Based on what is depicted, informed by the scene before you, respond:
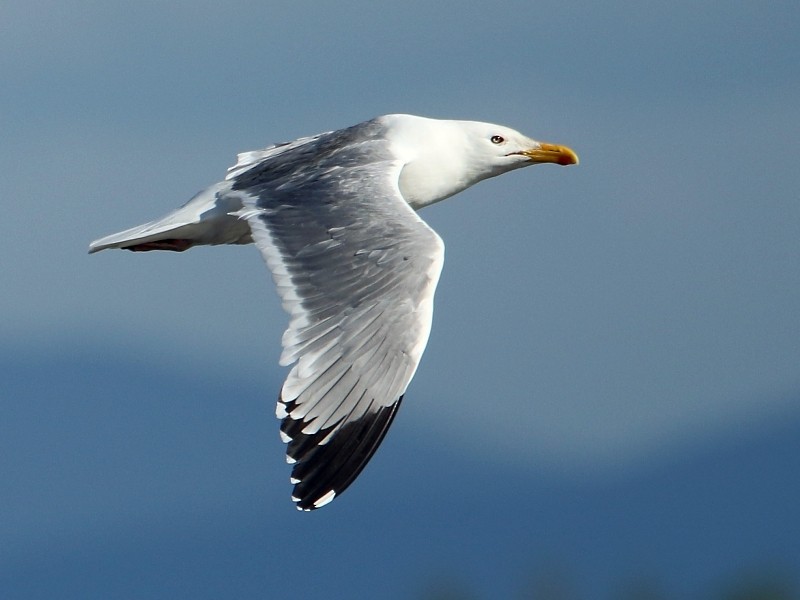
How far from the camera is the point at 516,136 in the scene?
6.56 meters

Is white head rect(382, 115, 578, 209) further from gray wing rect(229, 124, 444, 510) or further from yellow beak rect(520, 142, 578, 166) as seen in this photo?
gray wing rect(229, 124, 444, 510)

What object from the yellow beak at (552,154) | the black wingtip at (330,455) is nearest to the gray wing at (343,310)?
the black wingtip at (330,455)

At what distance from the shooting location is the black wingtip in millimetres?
4723

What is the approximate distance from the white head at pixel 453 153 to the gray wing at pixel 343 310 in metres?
0.57

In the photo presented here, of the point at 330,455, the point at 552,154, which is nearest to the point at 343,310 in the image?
the point at 330,455

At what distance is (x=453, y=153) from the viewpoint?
6.30 m

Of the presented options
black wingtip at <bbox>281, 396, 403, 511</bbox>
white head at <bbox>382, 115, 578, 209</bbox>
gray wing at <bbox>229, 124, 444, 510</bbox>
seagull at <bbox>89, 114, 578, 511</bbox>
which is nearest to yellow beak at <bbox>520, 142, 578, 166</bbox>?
white head at <bbox>382, 115, 578, 209</bbox>

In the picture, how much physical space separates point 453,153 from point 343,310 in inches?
61.9

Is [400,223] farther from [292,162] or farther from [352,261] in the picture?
[292,162]

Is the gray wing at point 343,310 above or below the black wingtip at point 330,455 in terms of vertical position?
above

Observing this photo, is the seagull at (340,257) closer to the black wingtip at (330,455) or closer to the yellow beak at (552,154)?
the black wingtip at (330,455)

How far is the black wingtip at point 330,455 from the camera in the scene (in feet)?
15.5

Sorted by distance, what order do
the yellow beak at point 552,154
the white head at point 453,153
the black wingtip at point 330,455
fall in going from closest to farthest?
the black wingtip at point 330,455, the white head at point 453,153, the yellow beak at point 552,154

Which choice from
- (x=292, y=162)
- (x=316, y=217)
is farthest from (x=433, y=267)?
(x=292, y=162)
